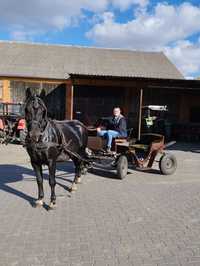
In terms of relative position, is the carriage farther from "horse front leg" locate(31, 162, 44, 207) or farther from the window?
the window

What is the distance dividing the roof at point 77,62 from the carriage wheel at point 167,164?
13.5 m

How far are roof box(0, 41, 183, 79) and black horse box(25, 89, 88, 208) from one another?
1506 cm

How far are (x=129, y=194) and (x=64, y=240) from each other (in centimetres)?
263

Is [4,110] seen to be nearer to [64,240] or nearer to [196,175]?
[196,175]

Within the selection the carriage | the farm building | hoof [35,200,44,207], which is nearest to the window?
the farm building

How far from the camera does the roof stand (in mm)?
22922

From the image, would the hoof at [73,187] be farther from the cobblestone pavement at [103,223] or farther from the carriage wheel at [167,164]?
the carriage wheel at [167,164]

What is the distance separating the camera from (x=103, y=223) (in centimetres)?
497

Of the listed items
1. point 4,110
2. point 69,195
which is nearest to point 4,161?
point 69,195

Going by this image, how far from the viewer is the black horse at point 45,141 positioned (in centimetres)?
522

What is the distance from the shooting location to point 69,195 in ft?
21.4

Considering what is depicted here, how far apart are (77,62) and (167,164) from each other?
17333 millimetres

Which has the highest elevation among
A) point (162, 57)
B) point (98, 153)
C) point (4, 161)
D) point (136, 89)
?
point (162, 57)

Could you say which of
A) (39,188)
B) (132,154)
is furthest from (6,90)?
(39,188)
